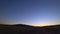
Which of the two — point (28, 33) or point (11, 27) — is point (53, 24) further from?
point (11, 27)

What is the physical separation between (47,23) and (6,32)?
0.66m

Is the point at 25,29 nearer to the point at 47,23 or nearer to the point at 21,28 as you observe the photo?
the point at 21,28

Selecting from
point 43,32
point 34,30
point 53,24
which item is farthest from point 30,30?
point 53,24

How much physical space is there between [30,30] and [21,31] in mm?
142

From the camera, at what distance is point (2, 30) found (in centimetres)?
189

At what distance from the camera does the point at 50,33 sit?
1.96m

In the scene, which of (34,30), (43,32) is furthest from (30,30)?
(43,32)

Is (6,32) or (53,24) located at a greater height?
(53,24)

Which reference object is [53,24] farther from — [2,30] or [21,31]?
[2,30]

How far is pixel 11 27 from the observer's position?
6.23 ft

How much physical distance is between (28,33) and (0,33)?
439 mm

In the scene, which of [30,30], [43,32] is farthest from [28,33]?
[43,32]

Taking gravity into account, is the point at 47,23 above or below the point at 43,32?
above

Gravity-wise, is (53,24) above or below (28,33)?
above
